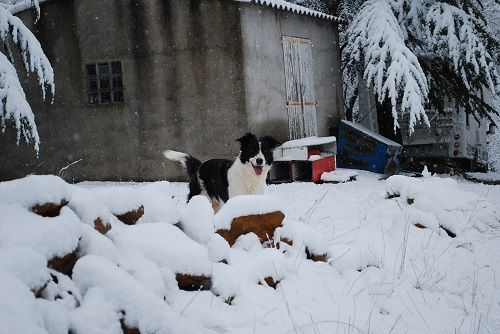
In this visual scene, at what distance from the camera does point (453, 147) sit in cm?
1280

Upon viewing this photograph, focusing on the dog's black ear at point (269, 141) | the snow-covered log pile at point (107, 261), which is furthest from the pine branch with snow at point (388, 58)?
the snow-covered log pile at point (107, 261)

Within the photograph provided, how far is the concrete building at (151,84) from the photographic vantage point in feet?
31.8

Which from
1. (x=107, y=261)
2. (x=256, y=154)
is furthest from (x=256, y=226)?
(x=256, y=154)

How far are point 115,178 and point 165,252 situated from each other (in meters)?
8.06

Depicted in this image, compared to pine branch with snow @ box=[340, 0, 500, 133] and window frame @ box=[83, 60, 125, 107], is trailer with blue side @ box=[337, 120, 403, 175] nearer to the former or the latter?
pine branch with snow @ box=[340, 0, 500, 133]

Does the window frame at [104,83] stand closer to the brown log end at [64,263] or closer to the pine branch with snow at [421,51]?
Result: the pine branch with snow at [421,51]

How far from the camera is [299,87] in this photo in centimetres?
1111

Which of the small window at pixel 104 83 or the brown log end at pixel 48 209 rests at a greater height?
the small window at pixel 104 83

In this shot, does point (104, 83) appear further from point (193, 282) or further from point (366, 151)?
point (193, 282)

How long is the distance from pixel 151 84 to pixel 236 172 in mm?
4868

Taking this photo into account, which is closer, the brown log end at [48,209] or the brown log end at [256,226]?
the brown log end at [48,209]

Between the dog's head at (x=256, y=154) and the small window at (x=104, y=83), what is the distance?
16.6 ft

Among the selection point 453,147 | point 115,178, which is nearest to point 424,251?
point 115,178

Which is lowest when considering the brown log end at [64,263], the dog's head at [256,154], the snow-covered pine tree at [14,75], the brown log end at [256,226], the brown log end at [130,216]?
the brown log end at [256,226]
